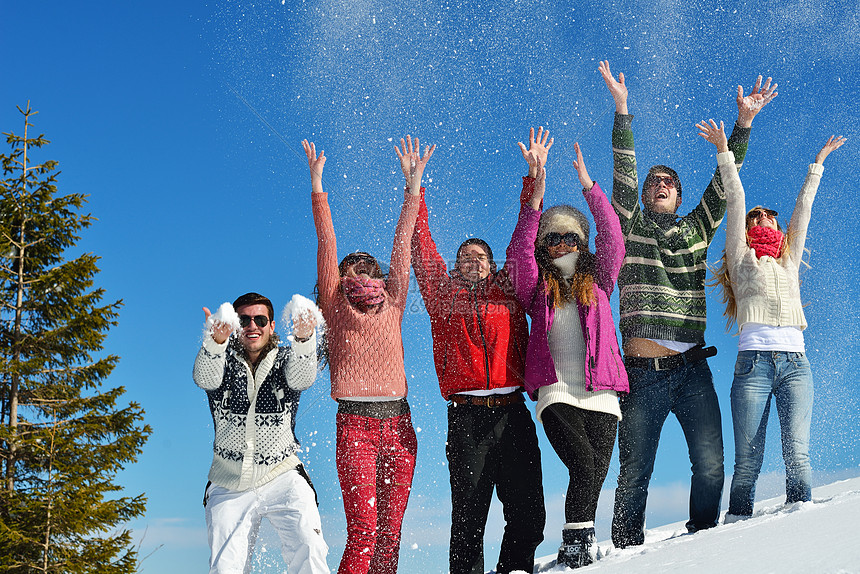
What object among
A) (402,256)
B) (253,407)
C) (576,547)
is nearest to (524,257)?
(402,256)

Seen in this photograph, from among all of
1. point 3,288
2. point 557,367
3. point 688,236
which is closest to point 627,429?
point 557,367

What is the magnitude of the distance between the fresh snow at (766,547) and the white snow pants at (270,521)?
1.84 meters

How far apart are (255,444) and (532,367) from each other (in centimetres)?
232

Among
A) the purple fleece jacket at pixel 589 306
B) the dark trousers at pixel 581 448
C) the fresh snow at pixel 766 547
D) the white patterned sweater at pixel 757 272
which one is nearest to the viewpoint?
the fresh snow at pixel 766 547

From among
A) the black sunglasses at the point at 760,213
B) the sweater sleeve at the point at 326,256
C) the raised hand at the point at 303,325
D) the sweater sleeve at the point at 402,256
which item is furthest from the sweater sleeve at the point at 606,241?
the raised hand at the point at 303,325

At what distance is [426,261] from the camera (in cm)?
635

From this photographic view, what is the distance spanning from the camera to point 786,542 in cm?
419

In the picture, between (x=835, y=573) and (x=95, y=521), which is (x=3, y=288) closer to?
(x=95, y=521)

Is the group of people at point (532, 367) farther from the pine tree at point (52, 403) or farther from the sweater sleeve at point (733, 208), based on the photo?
the pine tree at point (52, 403)

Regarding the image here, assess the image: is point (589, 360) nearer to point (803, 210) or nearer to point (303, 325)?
point (303, 325)

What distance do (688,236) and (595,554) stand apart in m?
2.97

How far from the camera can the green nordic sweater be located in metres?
6.23

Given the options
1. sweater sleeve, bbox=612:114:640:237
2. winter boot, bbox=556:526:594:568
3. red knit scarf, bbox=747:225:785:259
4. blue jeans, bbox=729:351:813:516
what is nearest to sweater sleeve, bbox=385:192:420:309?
sweater sleeve, bbox=612:114:640:237

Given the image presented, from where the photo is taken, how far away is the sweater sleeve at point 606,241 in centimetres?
593
